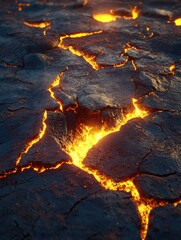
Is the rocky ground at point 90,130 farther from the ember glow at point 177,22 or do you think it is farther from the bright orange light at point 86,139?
the ember glow at point 177,22

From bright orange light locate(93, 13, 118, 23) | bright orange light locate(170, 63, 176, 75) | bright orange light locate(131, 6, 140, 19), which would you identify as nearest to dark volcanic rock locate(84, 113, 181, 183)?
bright orange light locate(170, 63, 176, 75)

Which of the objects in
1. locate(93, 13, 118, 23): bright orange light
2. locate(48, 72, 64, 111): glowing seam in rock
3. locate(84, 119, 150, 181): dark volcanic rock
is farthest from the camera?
locate(93, 13, 118, 23): bright orange light

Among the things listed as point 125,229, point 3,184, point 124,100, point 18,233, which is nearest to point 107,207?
point 125,229

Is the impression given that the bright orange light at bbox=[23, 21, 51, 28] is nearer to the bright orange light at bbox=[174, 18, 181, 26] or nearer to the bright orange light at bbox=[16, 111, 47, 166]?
the bright orange light at bbox=[174, 18, 181, 26]

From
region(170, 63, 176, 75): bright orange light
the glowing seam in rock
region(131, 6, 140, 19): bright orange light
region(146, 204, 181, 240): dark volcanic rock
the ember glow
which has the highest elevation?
region(131, 6, 140, 19): bright orange light

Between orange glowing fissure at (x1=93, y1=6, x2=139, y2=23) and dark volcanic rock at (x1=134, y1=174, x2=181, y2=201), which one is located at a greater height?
orange glowing fissure at (x1=93, y1=6, x2=139, y2=23)

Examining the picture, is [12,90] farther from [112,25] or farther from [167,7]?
[167,7]

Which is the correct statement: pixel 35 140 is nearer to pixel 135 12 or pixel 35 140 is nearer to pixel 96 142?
pixel 96 142
